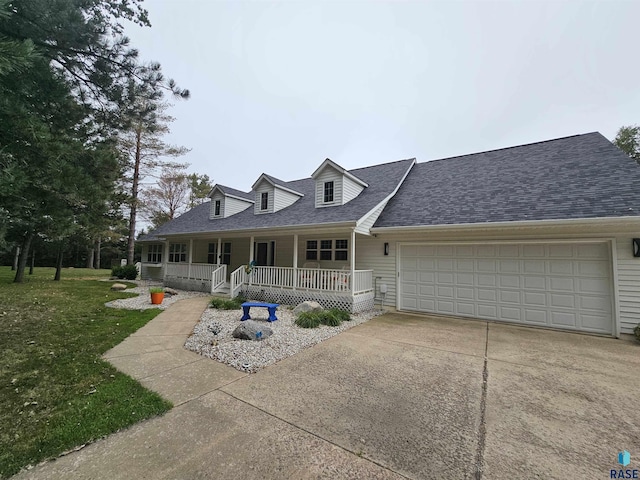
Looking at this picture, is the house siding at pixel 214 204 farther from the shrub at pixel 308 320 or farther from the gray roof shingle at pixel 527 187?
the shrub at pixel 308 320

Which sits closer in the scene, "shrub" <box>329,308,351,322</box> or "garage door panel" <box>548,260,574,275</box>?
"garage door panel" <box>548,260,574,275</box>

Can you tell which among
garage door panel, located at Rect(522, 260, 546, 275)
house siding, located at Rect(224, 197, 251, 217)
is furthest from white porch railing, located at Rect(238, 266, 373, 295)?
house siding, located at Rect(224, 197, 251, 217)

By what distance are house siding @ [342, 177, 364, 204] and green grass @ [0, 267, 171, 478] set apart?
786 centimetres

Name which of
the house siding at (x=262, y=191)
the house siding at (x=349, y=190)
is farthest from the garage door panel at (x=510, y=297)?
the house siding at (x=262, y=191)

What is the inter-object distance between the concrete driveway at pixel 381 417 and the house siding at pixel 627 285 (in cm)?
157

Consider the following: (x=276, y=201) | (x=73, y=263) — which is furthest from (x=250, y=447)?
(x=73, y=263)

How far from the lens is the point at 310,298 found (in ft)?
30.2

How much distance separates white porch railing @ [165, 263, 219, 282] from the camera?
41.1ft

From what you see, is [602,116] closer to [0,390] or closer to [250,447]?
[250,447]

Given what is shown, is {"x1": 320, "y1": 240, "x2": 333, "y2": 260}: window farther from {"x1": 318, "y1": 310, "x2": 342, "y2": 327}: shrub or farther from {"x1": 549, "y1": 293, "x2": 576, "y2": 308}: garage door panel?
{"x1": 549, "y1": 293, "x2": 576, "y2": 308}: garage door panel

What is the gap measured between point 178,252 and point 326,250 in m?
10.9

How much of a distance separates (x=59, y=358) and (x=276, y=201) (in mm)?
9222

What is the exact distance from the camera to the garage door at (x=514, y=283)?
263 inches

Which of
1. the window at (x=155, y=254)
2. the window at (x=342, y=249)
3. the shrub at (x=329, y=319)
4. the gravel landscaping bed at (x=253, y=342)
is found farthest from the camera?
the window at (x=155, y=254)
